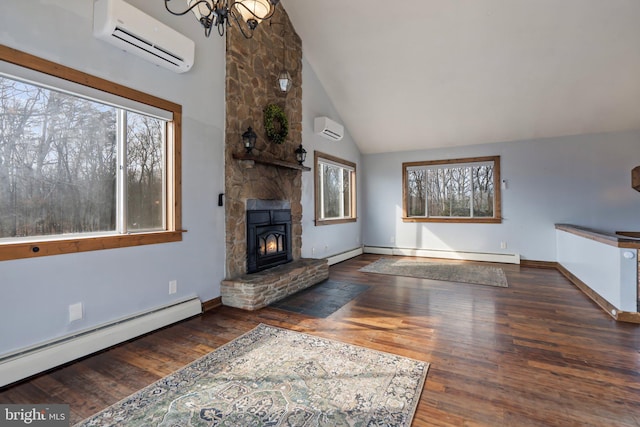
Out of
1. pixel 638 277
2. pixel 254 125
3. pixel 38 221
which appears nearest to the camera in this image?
pixel 38 221

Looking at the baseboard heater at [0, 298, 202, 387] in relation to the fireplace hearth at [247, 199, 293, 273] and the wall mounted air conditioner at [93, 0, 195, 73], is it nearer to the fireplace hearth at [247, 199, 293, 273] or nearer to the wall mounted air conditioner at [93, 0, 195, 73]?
the fireplace hearth at [247, 199, 293, 273]

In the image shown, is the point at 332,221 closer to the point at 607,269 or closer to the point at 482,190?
the point at 482,190

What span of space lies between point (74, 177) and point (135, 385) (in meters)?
1.62

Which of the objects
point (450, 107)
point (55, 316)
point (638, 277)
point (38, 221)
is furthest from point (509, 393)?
point (450, 107)

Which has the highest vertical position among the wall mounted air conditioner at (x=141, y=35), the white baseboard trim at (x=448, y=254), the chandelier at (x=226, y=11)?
the wall mounted air conditioner at (x=141, y=35)

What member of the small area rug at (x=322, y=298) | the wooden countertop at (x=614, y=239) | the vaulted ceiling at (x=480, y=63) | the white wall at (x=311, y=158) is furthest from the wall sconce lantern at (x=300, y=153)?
the wooden countertop at (x=614, y=239)

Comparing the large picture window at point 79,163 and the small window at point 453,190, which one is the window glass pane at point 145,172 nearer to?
the large picture window at point 79,163

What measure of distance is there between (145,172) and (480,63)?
473cm

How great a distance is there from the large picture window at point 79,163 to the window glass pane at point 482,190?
5731 millimetres

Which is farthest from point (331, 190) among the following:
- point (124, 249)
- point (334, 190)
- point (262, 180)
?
point (124, 249)

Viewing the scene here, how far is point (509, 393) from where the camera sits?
6.27 feet

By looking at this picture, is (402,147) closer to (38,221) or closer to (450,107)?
(450,107)

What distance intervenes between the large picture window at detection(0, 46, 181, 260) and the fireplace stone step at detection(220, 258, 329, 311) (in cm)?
88

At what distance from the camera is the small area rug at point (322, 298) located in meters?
3.44
